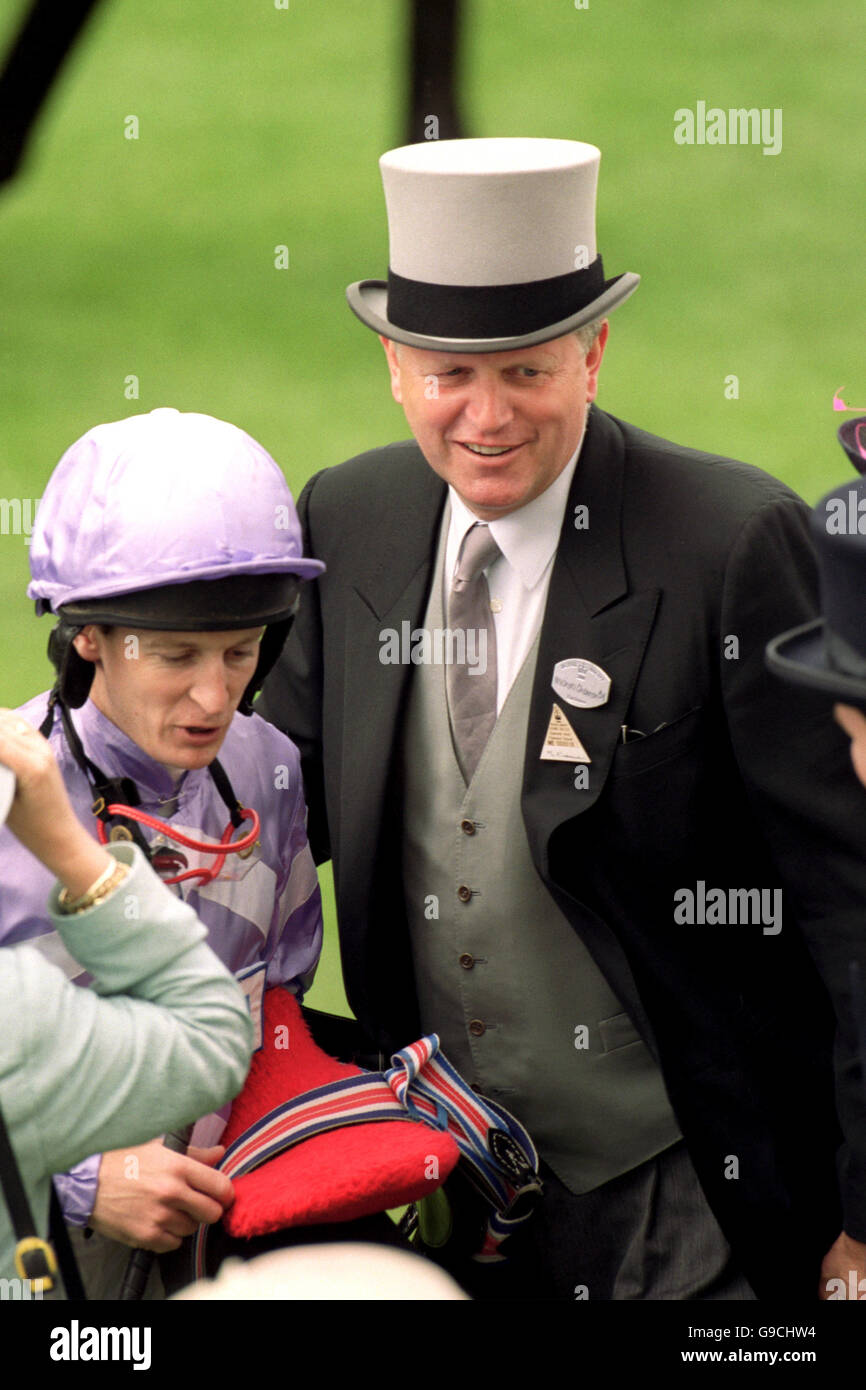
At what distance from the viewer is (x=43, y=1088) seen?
1.63 meters

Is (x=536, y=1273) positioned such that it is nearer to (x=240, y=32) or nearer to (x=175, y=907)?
(x=175, y=907)

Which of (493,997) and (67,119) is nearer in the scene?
(493,997)

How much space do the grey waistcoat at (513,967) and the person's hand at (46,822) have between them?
75cm

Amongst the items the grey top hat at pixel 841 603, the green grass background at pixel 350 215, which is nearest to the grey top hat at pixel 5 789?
the grey top hat at pixel 841 603

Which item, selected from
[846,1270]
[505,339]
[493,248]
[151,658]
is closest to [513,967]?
[846,1270]

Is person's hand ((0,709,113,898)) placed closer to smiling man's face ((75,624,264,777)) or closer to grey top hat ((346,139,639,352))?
smiling man's face ((75,624,264,777))

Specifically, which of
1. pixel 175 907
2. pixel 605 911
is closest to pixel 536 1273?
pixel 605 911

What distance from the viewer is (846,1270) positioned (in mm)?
2221

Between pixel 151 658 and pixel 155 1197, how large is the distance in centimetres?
55

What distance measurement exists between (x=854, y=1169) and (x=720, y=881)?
0.36 meters

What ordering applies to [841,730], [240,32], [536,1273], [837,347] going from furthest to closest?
[240,32] < [837,347] < [536,1273] < [841,730]

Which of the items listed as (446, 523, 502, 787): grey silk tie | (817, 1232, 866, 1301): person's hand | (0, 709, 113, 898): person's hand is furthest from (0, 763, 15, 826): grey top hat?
(817, 1232, 866, 1301): person's hand

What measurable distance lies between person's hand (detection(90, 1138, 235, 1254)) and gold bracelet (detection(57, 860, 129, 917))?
0.43 m
